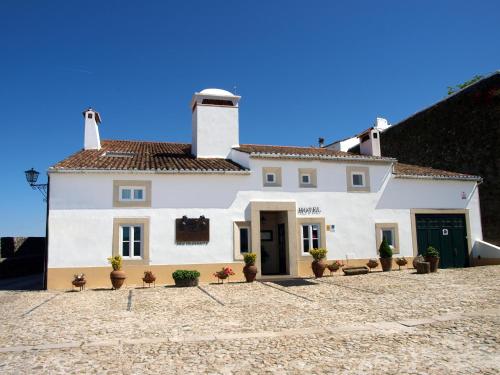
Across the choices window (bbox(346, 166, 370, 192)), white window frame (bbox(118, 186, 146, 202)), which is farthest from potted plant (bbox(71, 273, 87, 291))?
window (bbox(346, 166, 370, 192))

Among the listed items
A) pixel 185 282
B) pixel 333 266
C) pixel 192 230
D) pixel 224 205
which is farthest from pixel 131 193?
pixel 333 266

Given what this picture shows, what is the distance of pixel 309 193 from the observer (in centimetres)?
1838

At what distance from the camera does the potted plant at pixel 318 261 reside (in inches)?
675

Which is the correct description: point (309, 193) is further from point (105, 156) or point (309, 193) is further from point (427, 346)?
point (427, 346)

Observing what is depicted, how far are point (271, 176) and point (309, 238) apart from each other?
10.6ft

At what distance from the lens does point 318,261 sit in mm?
17266

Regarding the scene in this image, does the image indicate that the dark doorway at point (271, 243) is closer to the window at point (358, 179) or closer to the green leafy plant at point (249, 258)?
the green leafy plant at point (249, 258)

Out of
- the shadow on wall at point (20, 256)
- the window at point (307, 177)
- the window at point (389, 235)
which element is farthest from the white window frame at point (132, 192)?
the window at point (389, 235)

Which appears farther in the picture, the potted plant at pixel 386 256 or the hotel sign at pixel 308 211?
the potted plant at pixel 386 256

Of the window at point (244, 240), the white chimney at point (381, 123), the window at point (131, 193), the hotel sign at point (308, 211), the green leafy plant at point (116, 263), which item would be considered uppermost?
the white chimney at point (381, 123)

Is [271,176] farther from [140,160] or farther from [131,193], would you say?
[131,193]

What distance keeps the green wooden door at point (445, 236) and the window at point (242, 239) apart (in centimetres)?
846

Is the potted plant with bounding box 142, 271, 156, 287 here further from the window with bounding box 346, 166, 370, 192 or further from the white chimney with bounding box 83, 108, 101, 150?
the window with bounding box 346, 166, 370, 192

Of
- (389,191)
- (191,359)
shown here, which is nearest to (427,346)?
(191,359)
